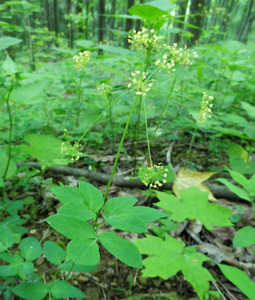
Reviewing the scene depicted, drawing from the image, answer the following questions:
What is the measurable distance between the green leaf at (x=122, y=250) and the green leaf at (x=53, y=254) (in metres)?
0.42

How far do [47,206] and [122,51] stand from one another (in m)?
1.74

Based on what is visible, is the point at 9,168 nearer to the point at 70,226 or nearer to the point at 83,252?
the point at 70,226

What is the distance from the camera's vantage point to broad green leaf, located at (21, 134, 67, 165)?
1846 millimetres

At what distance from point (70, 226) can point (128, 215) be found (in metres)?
0.25

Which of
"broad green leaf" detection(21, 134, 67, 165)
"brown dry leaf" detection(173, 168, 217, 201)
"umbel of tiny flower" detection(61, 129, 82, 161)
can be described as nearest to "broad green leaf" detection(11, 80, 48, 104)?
"broad green leaf" detection(21, 134, 67, 165)

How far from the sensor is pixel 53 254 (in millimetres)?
1215

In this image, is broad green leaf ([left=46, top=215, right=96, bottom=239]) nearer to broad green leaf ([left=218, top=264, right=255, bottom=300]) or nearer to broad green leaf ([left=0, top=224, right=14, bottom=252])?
broad green leaf ([left=0, top=224, right=14, bottom=252])

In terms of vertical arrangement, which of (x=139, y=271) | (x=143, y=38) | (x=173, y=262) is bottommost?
(x=139, y=271)

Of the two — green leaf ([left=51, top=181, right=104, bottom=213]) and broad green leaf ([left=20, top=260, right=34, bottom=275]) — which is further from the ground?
green leaf ([left=51, top=181, right=104, bottom=213])

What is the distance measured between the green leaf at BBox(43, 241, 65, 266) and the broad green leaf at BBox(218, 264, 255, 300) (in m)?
0.89

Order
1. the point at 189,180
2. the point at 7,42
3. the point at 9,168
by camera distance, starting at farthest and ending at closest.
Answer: the point at 189,180, the point at 9,168, the point at 7,42

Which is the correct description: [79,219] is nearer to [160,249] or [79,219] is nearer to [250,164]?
[160,249]

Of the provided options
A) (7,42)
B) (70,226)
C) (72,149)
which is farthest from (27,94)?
(70,226)

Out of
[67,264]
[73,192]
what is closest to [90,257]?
[73,192]
